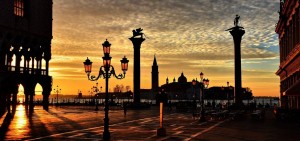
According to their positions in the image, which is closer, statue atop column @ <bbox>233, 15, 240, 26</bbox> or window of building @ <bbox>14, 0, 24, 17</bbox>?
window of building @ <bbox>14, 0, 24, 17</bbox>

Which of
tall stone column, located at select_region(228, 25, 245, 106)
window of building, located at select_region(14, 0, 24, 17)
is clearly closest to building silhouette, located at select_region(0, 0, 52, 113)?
window of building, located at select_region(14, 0, 24, 17)

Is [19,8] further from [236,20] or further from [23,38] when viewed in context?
[236,20]

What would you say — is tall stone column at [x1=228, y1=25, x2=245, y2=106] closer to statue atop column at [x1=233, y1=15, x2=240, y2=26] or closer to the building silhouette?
statue atop column at [x1=233, y1=15, x2=240, y2=26]

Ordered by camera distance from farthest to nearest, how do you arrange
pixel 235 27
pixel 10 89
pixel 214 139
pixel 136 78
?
pixel 136 78 → pixel 235 27 → pixel 10 89 → pixel 214 139

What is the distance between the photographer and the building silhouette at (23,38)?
130 ft

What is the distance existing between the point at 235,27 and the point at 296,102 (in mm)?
22361

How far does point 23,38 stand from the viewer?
43969 millimetres

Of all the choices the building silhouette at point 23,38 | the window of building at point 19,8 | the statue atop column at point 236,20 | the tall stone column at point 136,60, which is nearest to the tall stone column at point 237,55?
the statue atop column at point 236,20

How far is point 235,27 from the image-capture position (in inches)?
2451

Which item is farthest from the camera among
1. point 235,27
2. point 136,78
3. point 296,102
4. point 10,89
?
point 136,78

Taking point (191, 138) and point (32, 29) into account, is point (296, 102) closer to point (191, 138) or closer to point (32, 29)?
point (191, 138)

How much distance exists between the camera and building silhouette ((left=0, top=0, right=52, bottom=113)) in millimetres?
39562

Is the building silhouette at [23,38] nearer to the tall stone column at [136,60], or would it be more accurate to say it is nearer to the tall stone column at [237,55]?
the tall stone column at [136,60]

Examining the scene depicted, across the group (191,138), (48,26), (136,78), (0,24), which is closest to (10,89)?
(0,24)
